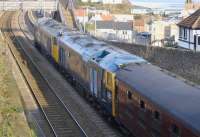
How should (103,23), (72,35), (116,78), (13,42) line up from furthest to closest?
(103,23)
(13,42)
(72,35)
(116,78)

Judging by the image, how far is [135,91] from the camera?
48.5ft

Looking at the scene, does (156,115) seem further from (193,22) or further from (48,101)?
(193,22)

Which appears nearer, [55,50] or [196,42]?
[55,50]

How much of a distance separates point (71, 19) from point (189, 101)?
42051 millimetres

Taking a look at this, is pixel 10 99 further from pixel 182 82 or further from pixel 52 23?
pixel 52 23

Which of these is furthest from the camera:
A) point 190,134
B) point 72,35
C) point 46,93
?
point 72,35

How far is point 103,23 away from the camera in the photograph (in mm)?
77062

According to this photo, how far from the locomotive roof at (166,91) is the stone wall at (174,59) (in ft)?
34.3

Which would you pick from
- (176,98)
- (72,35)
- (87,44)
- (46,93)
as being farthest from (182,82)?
(72,35)

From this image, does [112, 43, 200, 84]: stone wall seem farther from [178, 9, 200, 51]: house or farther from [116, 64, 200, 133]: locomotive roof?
[116, 64, 200, 133]: locomotive roof

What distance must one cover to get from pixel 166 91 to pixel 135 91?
1.47 m

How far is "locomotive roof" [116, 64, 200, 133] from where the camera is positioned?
1167 cm

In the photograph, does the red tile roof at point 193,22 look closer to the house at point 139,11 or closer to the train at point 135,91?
the train at point 135,91

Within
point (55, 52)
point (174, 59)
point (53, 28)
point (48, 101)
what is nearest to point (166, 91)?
point (48, 101)
